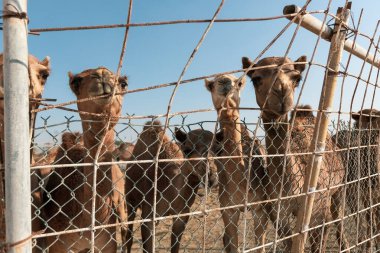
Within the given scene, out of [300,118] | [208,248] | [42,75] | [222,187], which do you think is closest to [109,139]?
[42,75]

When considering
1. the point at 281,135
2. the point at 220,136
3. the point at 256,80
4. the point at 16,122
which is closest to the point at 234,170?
the point at 220,136

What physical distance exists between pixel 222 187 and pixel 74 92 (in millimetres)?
2265

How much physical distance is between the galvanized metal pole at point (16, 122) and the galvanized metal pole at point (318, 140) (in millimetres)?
2279

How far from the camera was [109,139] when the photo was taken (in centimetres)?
359

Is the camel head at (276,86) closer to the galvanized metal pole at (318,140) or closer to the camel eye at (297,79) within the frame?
the camel eye at (297,79)

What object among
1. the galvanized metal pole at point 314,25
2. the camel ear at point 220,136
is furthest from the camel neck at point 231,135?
the galvanized metal pole at point 314,25

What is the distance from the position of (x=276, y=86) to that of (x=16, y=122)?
2849mm

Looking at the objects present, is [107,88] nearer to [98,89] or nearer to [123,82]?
[98,89]

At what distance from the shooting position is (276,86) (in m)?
3.76

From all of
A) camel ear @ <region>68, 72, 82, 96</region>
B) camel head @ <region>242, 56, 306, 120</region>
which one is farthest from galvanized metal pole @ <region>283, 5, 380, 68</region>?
camel ear @ <region>68, 72, 82, 96</region>

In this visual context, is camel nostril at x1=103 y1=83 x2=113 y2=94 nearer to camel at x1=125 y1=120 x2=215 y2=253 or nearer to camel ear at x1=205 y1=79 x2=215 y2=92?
camel at x1=125 y1=120 x2=215 y2=253

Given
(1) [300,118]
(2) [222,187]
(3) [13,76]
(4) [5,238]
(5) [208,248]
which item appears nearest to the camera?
(3) [13,76]

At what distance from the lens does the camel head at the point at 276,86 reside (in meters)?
3.76

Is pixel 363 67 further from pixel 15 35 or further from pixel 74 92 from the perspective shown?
pixel 15 35
